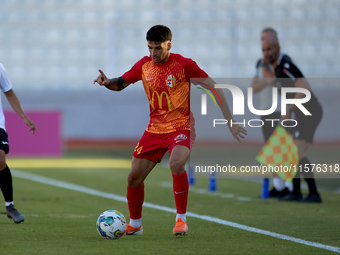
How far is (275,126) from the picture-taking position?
331 inches

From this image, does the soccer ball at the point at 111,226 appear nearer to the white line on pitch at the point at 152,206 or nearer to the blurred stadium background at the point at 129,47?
the white line on pitch at the point at 152,206

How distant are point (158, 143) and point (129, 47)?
1702 cm

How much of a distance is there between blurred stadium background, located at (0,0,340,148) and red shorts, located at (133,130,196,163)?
1576 cm

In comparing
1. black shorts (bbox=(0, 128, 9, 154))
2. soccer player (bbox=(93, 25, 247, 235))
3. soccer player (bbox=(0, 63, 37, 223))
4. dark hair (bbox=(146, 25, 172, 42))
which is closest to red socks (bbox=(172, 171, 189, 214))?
soccer player (bbox=(93, 25, 247, 235))

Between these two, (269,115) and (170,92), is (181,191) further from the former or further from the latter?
(269,115)

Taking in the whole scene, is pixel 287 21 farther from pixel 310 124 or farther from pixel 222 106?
pixel 222 106

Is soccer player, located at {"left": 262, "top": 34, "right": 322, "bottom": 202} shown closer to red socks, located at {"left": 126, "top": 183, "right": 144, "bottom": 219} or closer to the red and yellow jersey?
the red and yellow jersey

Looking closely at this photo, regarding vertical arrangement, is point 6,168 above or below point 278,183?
above

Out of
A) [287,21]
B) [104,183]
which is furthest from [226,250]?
[287,21]

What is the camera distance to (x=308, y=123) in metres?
8.09

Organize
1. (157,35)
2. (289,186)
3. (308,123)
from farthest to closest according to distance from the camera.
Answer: (289,186) → (308,123) → (157,35)

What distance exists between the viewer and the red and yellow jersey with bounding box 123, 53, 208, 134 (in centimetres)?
509

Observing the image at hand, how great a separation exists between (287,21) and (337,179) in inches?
386

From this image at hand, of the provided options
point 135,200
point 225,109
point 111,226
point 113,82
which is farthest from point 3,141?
point 225,109
